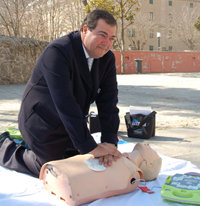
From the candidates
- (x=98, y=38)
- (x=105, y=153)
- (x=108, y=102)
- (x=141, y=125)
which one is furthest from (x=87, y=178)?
(x=141, y=125)

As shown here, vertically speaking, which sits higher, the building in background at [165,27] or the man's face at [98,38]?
the building in background at [165,27]

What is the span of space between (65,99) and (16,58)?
1150cm

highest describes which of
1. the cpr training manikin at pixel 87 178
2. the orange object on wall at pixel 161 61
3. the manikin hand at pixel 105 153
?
the manikin hand at pixel 105 153

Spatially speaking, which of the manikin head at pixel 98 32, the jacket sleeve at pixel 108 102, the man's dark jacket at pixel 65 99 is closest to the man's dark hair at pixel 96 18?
the manikin head at pixel 98 32

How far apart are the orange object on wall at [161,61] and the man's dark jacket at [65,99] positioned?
20534 mm

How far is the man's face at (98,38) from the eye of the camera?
2.27 m

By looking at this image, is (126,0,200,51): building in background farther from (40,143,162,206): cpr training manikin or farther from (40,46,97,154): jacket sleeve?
(40,143,162,206): cpr training manikin

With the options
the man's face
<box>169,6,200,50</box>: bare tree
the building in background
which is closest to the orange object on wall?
the building in background

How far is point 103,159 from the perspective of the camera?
2305 millimetres

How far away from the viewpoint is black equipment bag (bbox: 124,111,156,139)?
4.31m

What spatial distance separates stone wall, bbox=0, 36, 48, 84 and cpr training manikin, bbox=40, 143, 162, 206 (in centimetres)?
1126

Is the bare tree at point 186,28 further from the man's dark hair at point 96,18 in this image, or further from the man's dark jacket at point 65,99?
the man's dark hair at point 96,18

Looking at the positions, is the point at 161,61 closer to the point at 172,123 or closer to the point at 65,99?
the point at 172,123

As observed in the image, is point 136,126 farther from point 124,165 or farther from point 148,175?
point 124,165
